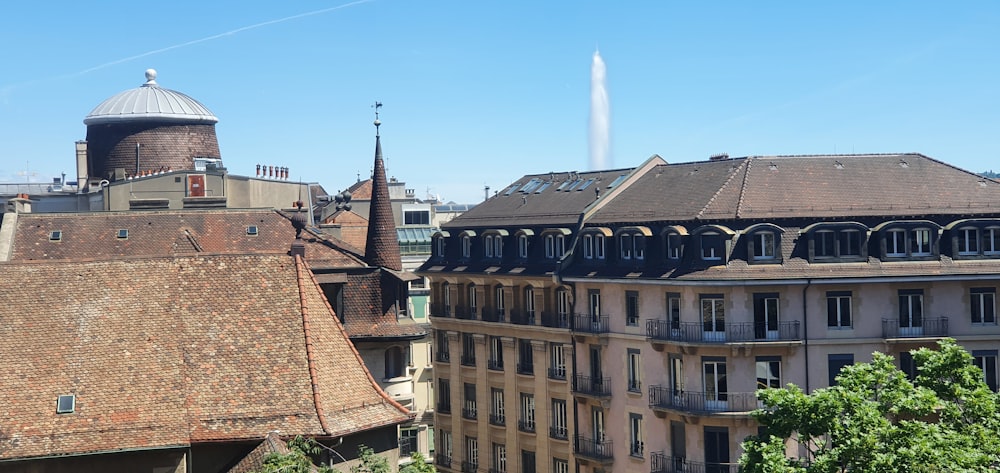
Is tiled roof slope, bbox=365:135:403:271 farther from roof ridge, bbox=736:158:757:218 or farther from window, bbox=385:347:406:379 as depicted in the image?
roof ridge, bbox=736:158:757:218

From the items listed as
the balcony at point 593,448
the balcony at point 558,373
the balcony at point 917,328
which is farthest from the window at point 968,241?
the balcony at point 558,373

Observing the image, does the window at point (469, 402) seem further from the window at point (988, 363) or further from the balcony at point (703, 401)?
the window at point (988, 363)

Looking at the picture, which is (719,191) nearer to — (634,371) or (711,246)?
(711,246)

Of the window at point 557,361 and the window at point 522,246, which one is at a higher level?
the window at point 522,246

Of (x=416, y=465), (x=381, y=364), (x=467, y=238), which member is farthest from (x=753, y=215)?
(x=416, y=465)

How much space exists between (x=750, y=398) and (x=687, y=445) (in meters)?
4.05

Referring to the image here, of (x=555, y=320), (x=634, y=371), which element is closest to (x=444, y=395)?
(x=555, y=320)

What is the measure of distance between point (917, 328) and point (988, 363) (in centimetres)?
372

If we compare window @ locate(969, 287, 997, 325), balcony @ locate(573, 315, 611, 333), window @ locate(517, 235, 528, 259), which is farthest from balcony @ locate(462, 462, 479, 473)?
window @ locate(969, 287, 997, 325)

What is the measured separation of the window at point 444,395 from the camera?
287 ft

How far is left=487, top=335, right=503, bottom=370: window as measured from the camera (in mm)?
82000

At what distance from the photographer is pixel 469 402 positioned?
8525 centimetres

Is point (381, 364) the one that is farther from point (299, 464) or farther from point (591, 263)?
point (299, 464)

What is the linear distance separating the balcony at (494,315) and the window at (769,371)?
68.6 feet
